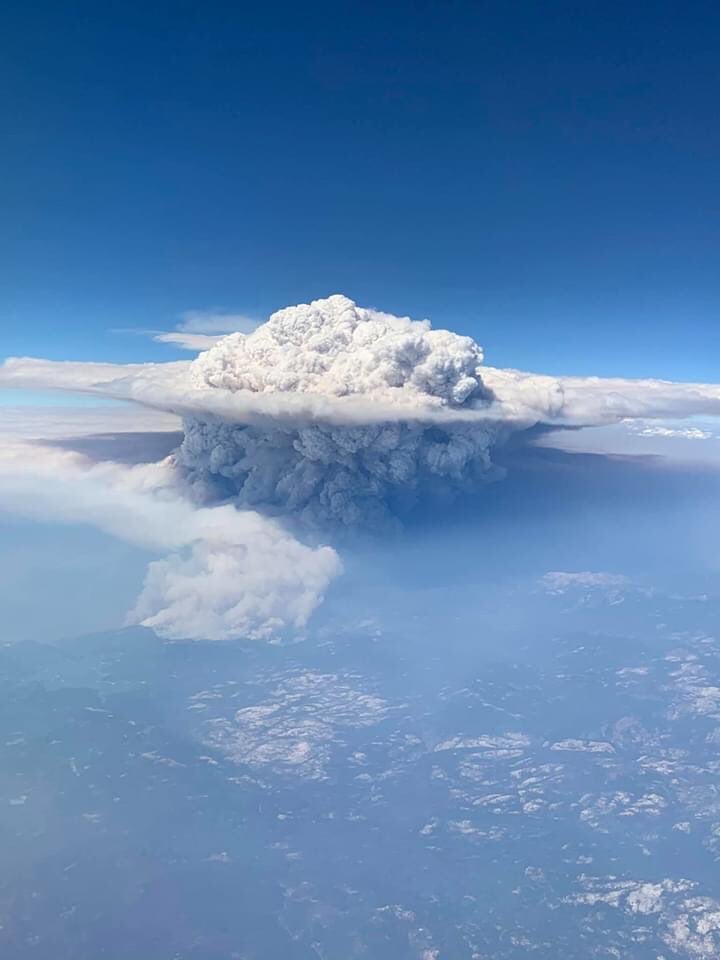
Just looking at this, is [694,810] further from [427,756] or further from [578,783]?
[427,756]

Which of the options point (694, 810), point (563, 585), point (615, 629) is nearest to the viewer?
point (694, 810)

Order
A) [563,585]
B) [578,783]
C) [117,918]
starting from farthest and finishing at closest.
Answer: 1. [563,585]
2. [578,783]
3. [117,918]

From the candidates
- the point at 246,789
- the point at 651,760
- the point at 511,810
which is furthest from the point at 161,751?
the point at 651,760

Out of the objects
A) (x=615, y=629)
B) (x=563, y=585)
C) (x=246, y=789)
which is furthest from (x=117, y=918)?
(x=563, y=585)

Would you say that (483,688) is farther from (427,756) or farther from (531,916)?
(531,916)

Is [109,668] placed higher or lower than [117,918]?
higher

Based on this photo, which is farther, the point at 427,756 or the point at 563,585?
the point at 563,585
